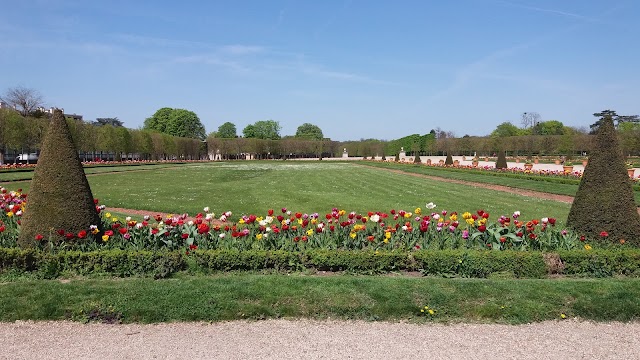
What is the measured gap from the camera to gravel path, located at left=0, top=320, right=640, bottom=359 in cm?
432

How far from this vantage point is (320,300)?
5410 mm

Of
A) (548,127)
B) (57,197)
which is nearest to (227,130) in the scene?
(548,127)

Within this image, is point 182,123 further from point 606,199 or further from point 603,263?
point 603,263

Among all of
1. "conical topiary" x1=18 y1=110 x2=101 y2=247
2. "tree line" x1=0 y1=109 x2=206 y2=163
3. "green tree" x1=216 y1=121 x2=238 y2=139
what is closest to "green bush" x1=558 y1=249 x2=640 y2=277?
"conical topiary" x1=18 y1=110 x2=101 y2=247

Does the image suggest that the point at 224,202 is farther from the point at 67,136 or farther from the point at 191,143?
the point at 191,143

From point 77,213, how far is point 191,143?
71165 mm

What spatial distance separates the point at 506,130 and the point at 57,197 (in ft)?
379

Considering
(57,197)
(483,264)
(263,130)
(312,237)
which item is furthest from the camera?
(263,130)

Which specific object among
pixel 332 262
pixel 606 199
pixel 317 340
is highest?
pixel 606 199

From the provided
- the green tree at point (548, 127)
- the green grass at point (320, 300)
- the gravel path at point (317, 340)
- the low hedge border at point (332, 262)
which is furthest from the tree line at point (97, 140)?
the green tree at point (548, 127)

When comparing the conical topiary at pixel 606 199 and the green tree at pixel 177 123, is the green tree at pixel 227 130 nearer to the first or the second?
the green tree at pixel 177 123

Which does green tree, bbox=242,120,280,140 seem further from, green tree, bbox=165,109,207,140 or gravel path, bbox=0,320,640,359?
gravel path, bbox=0,320,640,359

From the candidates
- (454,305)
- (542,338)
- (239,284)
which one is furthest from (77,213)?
(542,338)

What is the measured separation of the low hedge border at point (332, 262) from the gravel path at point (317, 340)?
149 centimetres
